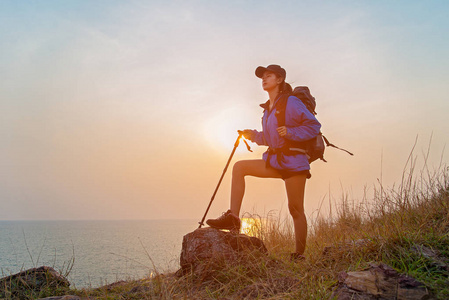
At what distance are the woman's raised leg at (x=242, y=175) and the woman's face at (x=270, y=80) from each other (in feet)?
3.85

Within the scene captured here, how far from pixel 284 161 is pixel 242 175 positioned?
0.67 meters

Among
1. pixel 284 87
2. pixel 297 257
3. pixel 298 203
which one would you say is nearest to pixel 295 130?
pixel 284 87

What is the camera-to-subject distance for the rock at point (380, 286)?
3.15 meters

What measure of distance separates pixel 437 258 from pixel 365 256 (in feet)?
2.43

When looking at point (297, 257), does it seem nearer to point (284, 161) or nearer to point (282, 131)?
point (284, 161)

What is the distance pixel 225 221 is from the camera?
5348 millimetres

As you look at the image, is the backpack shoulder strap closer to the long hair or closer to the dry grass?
the long hair

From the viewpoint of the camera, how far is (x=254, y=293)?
410 centimetres

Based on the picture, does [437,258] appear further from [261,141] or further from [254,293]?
[261,141]

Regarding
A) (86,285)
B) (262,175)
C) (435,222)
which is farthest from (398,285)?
(86,285)

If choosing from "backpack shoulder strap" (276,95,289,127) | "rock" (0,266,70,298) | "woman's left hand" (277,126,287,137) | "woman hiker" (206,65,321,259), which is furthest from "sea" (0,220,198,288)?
"backpack shoulder strap" (276,95,289,127)

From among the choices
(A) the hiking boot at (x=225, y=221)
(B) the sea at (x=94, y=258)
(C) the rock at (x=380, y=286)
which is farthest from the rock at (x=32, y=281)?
(C) the rock at (x=380, y=286)

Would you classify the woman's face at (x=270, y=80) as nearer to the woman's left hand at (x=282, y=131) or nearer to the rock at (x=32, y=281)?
the woman's left hand at (x=282, y=131)

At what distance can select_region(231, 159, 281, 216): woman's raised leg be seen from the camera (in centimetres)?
545
